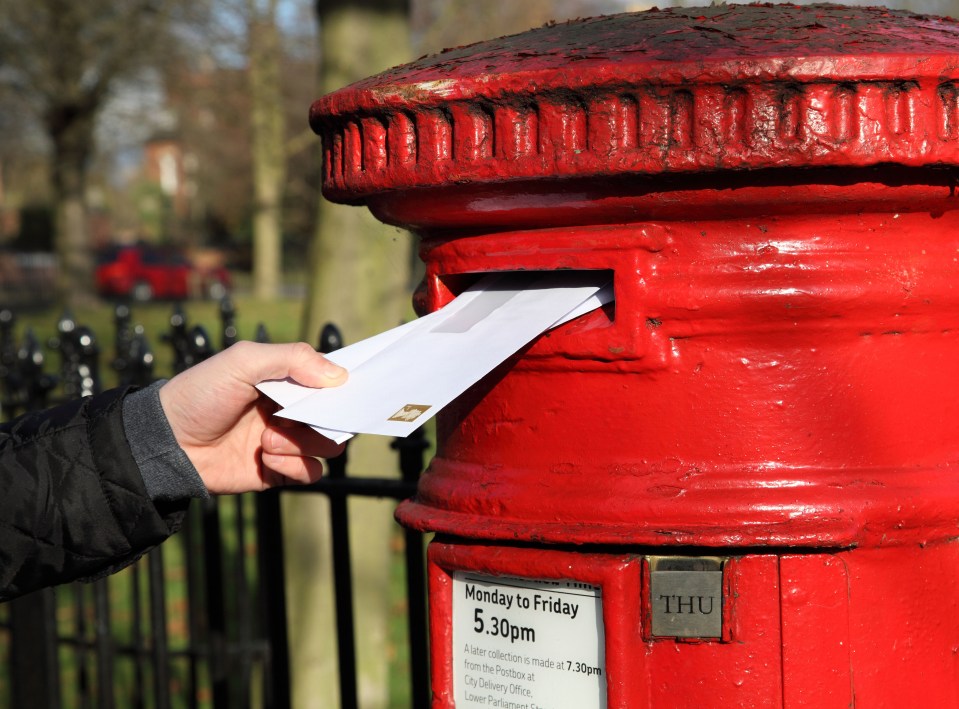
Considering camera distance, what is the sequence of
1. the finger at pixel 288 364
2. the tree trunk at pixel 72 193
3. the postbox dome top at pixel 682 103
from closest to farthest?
the postbox dome top at pixel 682 103
the finger at pixel 288 364
the tree trunk at pixel 72 193

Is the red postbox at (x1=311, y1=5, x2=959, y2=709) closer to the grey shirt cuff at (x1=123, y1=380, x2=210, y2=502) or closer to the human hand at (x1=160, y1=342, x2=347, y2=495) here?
the human hand at (x1=160, y1=342, x2=347, y2=495)

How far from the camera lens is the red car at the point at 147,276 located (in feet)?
86.0

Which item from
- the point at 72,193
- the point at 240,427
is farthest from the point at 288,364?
the point at 72,193

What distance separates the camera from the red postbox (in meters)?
1.12

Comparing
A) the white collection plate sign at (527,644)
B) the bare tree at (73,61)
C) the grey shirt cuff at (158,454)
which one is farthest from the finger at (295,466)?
the bare tree at (73,61)

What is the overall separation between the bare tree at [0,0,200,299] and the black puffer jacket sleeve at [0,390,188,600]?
1263 cm

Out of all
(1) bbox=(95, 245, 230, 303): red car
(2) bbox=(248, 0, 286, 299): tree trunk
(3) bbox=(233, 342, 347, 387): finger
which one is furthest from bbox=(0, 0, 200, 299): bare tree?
(3) bbox=(233, 342, 347, 387): finger

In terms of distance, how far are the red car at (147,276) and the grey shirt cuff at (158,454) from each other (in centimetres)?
2481

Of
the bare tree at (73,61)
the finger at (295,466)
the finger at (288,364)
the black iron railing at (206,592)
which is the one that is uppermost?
the bare tree at (73,61)

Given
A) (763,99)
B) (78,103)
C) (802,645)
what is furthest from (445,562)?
(78,103)

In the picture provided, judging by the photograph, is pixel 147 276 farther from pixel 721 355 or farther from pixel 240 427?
pixel 721 355

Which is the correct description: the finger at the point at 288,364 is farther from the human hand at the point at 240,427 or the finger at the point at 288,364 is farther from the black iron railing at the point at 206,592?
the black iron railing at the point at 206,592

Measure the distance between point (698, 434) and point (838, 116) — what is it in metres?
0.37

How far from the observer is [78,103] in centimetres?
1752
